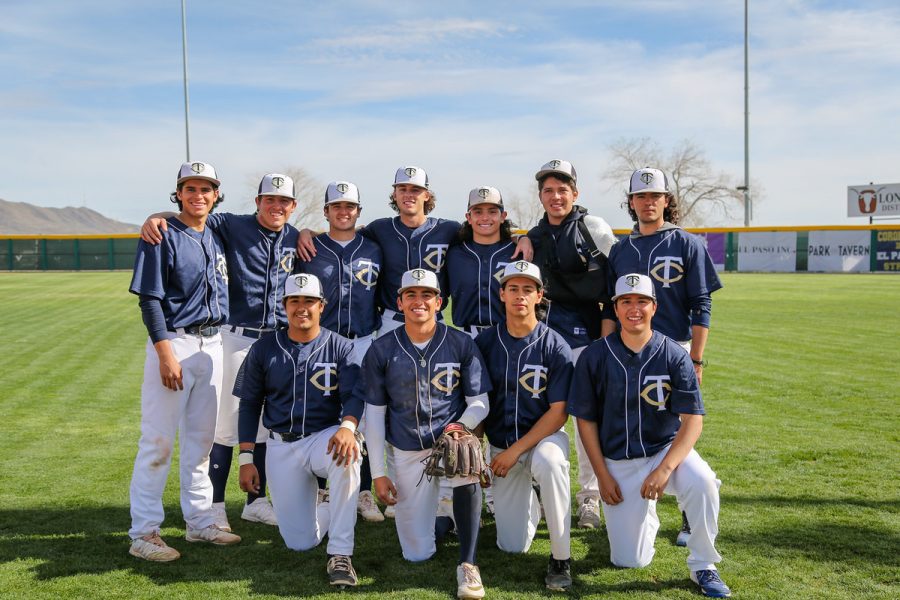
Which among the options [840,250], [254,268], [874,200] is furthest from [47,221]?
[254,268]

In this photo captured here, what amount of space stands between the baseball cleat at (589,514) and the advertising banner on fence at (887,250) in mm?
32856

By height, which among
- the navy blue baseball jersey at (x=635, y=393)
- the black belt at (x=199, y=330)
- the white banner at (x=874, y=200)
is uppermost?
the white banner at (x=874, y=200)

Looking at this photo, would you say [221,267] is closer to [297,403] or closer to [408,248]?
[297,403]

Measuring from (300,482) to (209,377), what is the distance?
76cm

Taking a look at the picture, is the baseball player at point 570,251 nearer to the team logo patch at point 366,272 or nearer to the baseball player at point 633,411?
the baseball player at point 633,411

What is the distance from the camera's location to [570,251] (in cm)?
453

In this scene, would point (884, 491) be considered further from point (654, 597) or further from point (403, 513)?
point (403, 513)

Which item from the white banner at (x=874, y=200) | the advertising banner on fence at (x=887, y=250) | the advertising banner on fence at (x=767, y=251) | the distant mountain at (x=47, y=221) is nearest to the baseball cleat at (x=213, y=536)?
the advertising banner on fence at (x=767, y=251)

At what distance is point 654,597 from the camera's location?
11.2ft

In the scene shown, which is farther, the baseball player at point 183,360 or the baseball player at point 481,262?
the baseball player at point 481,262

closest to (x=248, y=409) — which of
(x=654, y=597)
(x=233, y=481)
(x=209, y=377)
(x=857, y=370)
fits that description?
(x=209, y=377)

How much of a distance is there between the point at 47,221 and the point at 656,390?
193768 mm

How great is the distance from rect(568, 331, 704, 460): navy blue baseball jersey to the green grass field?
63 cm

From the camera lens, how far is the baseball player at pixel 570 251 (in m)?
4.50
